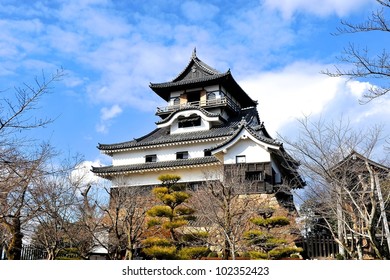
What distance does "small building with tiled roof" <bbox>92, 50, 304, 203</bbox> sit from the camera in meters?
23.9

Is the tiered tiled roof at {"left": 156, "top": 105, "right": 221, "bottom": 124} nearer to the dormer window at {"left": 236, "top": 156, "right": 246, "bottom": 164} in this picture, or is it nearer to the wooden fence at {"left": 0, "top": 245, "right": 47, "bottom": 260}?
the dormer window at {"left": 236, "top": 156, "right": 246, "bottom": 164}

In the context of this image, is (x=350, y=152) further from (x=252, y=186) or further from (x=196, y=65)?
(x=196, y=65)

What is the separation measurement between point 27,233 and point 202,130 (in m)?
15.9

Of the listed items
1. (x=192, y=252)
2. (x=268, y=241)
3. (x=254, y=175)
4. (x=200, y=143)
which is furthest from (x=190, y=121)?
(x=268, y=241)

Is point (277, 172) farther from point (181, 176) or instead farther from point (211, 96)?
point (211, 96)

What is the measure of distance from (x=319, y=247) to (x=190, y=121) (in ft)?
49.8

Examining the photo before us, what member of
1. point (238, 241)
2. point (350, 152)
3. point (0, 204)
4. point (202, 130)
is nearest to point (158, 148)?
point (202, 130)

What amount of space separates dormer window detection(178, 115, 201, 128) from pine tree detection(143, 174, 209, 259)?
9.67 metres

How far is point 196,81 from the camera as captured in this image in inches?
1209

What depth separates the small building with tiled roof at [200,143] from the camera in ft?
78.3

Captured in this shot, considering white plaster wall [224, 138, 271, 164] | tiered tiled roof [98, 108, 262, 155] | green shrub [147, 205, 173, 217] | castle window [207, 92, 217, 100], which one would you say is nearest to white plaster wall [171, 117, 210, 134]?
tiered tiled roof [98, 108, 262, 155]

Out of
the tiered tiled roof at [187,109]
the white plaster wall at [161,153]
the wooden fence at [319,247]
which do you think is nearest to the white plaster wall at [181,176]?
the white plaster wall at [161,153]

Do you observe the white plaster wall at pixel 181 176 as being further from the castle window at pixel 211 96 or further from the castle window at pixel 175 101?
the castle window at pixel 175 101

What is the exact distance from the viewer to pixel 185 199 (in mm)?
19062
